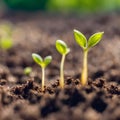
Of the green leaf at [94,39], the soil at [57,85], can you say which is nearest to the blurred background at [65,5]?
the soil at [57,85]

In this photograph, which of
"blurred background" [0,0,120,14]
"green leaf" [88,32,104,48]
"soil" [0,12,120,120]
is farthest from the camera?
"blurred background" [0,0,120,14]

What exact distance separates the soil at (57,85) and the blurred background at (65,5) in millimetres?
3139

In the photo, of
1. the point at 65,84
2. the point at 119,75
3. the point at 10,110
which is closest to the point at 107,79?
the point at 119,75

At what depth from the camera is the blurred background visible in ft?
21.9

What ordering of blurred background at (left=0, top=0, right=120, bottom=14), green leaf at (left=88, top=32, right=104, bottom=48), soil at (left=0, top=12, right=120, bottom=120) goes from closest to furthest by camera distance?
soil at (left=0, top=12, right=120, bottom=120), green leaf at (left=88, top=32, right=104, bottom=48), blurred background at (left=0, top=0, right=120, bottom=14)

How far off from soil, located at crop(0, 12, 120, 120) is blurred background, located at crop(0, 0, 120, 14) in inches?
124

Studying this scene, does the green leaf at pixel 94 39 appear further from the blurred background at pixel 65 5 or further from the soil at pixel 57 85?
the blurred background at pixel 65 5

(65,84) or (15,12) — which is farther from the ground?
(15,12)

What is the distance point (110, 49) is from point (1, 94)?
1.37 meters

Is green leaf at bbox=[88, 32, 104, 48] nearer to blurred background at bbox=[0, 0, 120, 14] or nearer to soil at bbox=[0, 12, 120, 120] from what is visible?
soil at bbox=[0, 12, 120, 120]

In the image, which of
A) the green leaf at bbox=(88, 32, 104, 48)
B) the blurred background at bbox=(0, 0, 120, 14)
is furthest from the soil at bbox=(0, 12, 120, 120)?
the blurred background at bbox=(0, 0, 120, 14)

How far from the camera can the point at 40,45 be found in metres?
3.19

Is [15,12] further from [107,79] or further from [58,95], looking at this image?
[58,95]

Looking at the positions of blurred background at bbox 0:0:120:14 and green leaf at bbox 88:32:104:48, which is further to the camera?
blurred background at bbox 0:0:120:14
